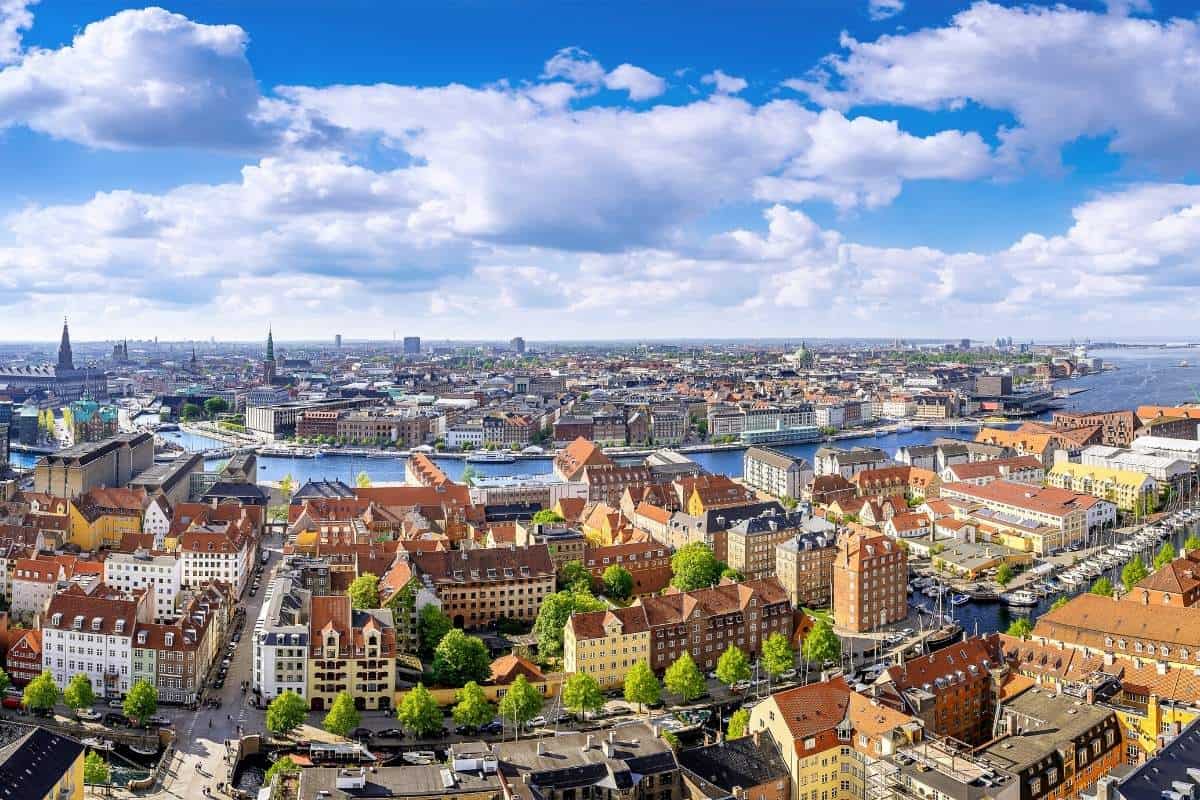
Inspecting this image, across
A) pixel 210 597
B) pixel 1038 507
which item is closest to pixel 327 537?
pixel 210 597

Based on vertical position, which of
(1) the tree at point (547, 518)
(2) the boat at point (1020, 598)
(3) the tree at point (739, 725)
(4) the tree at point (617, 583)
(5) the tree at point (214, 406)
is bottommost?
(2) the boat at point (1020, 598)

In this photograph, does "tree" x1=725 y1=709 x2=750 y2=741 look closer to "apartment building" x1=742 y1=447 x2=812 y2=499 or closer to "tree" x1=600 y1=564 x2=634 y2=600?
"tree" x1=600 y1=564 x2=634 y2=600

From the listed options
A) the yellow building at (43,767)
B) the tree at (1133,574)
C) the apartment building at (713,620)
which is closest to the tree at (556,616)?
the apartment building at (713,620)

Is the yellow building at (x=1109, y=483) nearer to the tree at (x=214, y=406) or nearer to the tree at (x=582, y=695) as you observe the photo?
the tree at (x=582, y=695)

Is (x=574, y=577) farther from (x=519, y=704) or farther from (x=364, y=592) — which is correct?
(x=519, y=704)

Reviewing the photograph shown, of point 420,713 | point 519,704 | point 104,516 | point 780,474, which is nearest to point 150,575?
point 104,516
